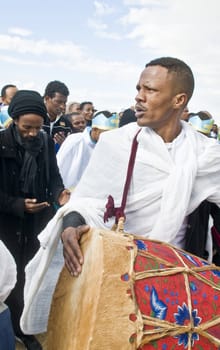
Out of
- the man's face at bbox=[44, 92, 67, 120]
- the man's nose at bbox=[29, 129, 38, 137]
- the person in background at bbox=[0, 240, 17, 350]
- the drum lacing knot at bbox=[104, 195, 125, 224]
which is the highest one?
the man's face at bbox=[44, 92, 67, 120]

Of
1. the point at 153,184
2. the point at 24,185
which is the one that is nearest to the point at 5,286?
the point at 153,184

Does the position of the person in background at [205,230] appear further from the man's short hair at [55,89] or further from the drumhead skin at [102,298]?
the man's short hair at [55,89]

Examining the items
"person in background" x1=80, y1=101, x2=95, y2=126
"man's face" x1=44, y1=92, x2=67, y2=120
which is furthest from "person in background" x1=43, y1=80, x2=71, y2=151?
"person in background" x1=80, y1=101, x2=95, y2=126

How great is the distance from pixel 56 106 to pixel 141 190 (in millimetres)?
4102

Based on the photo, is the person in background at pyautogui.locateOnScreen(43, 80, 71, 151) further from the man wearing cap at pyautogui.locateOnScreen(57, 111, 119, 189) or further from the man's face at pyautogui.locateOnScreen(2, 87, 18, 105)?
the man's face at pyautogui.locateOnScreen(2, 87, 18, 105)

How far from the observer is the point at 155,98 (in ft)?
7.67

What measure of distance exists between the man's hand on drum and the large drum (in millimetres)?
33

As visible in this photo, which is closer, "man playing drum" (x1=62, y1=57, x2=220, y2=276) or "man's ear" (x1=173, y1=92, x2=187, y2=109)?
"man playing drum" (x1=62, y1=57, x2=220, y2=276)

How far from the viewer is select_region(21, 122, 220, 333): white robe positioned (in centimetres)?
229

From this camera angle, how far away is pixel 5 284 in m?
2.03

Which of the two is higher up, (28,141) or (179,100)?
(179,100)

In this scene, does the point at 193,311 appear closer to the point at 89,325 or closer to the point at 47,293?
the point at 89,325

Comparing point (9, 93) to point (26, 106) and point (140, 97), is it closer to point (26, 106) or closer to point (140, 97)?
point (26, 106)

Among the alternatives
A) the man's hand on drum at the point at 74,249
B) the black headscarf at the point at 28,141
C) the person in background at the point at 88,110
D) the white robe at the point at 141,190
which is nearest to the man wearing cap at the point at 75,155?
the black headscarf at the point at 28,141
